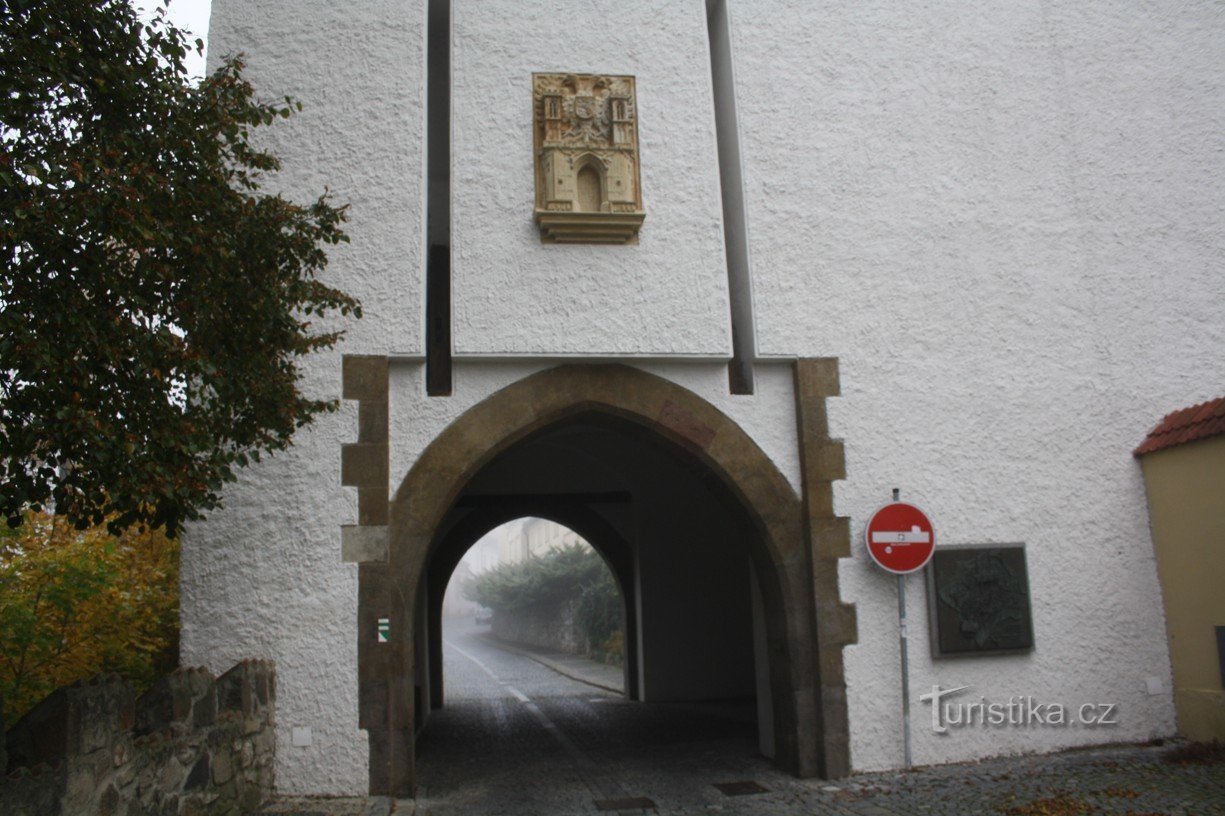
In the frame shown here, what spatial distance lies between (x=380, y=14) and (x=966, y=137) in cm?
483

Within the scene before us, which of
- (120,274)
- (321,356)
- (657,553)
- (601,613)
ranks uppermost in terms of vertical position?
(321,356)

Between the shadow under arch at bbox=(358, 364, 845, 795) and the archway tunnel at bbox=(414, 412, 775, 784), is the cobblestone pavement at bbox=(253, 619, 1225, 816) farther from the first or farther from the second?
the archway tunnel at bbox=(414, 412, 775, 784)

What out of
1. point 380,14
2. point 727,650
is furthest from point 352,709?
point 727,650

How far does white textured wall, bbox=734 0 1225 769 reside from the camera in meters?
8.31

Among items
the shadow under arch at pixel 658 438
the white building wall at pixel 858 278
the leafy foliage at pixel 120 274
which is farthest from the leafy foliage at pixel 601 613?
the leafy foliage at pixel 120 274

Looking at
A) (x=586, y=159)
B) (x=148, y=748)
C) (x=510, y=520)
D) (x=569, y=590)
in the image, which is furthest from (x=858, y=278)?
(x=569, y=590)

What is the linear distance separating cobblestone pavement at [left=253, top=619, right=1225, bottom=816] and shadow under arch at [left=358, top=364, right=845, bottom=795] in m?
0.50

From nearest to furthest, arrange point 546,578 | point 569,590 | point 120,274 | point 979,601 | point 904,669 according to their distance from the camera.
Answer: point 120,274 < point 904,669 < point 979,601 < point 569,590 < point 546,578

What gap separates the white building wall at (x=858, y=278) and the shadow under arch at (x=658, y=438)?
17 centimetres

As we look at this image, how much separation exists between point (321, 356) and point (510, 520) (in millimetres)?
7396

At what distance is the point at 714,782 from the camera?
7.95 metres

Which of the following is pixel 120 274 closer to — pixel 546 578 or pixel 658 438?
pixel 658 438

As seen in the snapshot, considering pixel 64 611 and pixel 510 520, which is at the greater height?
pixel 510 520

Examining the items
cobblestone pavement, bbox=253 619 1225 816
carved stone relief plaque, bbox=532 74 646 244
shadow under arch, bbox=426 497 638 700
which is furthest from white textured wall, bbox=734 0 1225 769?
shadow under arch, bbox=426 497 638 700
